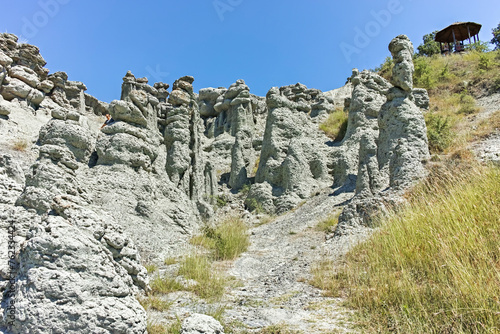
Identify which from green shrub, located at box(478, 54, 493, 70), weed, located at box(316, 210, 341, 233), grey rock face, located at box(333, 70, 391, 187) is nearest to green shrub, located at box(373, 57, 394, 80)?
green shrub, located at box(478, 54, 493, 70)

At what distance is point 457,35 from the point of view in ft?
113

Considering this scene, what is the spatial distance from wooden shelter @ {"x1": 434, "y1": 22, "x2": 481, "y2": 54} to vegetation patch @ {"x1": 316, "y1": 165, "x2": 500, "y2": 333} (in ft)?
114

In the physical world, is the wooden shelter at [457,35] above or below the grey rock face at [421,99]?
above

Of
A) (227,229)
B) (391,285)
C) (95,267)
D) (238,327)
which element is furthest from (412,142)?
(95,267)

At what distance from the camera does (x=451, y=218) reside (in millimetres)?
4090

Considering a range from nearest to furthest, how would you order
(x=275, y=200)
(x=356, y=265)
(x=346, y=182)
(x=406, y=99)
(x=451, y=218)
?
(x=451, y=218), (x=356, y=265), (x=406, y=99), (x=346, y=182), (x=275, y=200)

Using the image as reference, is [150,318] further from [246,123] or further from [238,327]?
[246,123]

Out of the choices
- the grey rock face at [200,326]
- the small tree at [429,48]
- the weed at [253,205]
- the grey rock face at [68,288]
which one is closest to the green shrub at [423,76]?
the small tree at [429,48]

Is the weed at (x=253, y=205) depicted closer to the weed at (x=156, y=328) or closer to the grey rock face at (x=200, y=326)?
the weed at (x=156, y=328)

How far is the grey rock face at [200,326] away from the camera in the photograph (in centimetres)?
294

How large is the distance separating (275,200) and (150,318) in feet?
42.0

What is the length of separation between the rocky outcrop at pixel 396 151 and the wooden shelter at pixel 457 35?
28083mm

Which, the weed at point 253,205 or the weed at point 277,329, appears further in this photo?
the weed at point 253,205

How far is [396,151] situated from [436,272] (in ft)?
18.6
